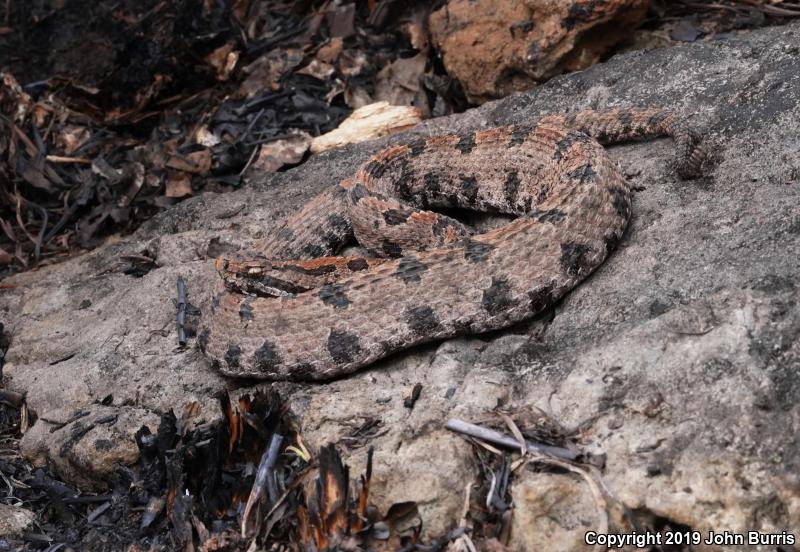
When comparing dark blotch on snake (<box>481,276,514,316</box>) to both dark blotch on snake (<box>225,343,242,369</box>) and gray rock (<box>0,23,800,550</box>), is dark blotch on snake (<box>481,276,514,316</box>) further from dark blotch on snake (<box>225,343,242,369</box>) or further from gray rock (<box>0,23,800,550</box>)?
dark blotch on snake (<box>225,343,242,369</box>)

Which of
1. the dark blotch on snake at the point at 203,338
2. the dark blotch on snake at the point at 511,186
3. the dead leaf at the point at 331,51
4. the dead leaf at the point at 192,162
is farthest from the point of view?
the dead leaf at the point at 331,51

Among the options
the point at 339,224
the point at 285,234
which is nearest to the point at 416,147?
the point at 339,224

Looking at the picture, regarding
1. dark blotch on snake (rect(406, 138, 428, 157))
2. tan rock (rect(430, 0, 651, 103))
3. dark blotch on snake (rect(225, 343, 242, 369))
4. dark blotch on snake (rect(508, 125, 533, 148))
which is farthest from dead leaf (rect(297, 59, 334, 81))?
dark blotch on snake (rect(225, 343, 242, 369))

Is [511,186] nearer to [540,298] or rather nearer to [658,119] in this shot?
[658,119]

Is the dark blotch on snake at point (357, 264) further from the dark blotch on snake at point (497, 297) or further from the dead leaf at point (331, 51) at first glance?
the dead leaf at point (331, 51)

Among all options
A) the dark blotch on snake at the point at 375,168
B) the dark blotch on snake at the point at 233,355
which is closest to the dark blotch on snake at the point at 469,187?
the dark blotch on snake at the point at 375,168

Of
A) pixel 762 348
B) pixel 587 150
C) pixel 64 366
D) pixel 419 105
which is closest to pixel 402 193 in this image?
pixel 587 150
